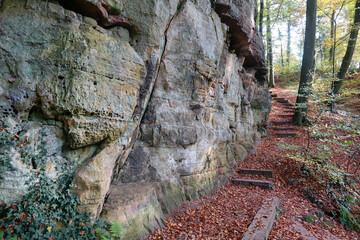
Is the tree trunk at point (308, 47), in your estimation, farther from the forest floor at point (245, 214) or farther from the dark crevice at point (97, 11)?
the dark crevice at point (97, 11)

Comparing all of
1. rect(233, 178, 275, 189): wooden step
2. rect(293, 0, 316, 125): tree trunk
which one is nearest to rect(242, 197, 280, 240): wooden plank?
rect(233, 178, 275, 189): wooden step

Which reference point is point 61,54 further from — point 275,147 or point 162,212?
point 275,147

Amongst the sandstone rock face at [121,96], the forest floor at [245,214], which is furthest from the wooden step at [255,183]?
the sandstone rock face at [121,96]

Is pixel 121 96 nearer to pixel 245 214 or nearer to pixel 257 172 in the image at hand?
pixel 245 214

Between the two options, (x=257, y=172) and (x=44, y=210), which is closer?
(x=44, y=210)

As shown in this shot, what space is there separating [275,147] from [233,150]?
9.84 ft

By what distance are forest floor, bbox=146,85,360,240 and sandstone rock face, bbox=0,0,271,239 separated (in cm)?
40

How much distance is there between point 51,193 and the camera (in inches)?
140

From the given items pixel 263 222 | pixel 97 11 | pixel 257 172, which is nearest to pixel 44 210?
pixel 97 11

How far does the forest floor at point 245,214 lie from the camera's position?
494cm

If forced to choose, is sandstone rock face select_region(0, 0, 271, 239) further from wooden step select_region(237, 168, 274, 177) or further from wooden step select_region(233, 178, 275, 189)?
wooden step select_region(237, 168, 274, 177)

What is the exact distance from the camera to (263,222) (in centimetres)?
512

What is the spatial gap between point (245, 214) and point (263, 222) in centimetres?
66

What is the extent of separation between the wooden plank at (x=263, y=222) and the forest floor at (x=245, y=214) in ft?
0.49
